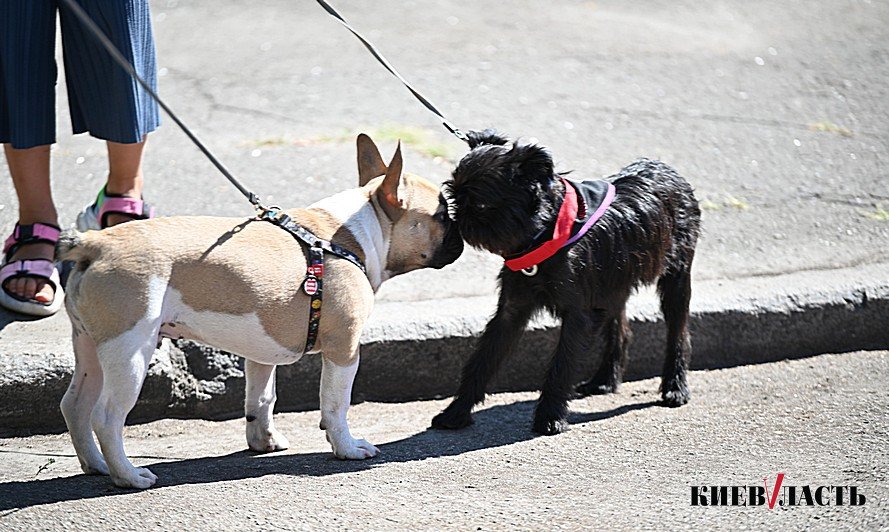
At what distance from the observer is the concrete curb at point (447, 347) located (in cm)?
398

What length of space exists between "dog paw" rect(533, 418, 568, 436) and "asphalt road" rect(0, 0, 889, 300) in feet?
3.54

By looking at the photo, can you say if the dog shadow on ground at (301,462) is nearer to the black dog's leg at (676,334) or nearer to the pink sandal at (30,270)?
the black dog's leg at (676,334)

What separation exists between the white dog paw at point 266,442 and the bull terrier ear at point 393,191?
0.90 metres

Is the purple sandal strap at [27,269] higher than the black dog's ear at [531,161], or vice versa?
the black dog's ear at [531,161]

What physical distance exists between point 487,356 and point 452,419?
0.29m

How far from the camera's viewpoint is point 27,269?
14.4 feet

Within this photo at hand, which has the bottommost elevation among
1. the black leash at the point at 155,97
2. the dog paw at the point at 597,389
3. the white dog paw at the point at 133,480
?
the dog paw at the point at 597,389

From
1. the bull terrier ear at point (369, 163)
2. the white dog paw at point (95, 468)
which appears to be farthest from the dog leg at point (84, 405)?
the bull terrier ear at point (369, 163)

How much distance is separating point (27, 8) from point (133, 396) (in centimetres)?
210

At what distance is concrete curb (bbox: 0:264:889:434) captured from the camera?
3.98 meters

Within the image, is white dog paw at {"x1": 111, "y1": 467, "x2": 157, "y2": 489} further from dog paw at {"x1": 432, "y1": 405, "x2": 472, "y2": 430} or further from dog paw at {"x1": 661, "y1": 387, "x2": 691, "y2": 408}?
dog paw at {"x1": 661, "y1": 387, "x2": 691, "y2": 408}

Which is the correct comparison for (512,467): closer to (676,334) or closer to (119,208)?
(676,334)

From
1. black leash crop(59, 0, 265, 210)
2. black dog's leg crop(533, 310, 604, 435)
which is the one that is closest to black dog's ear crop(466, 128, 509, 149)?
black dog's leg crop(533, 310, 604, 435)

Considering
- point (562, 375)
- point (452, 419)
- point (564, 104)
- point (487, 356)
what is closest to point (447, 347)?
point (487, 356)
